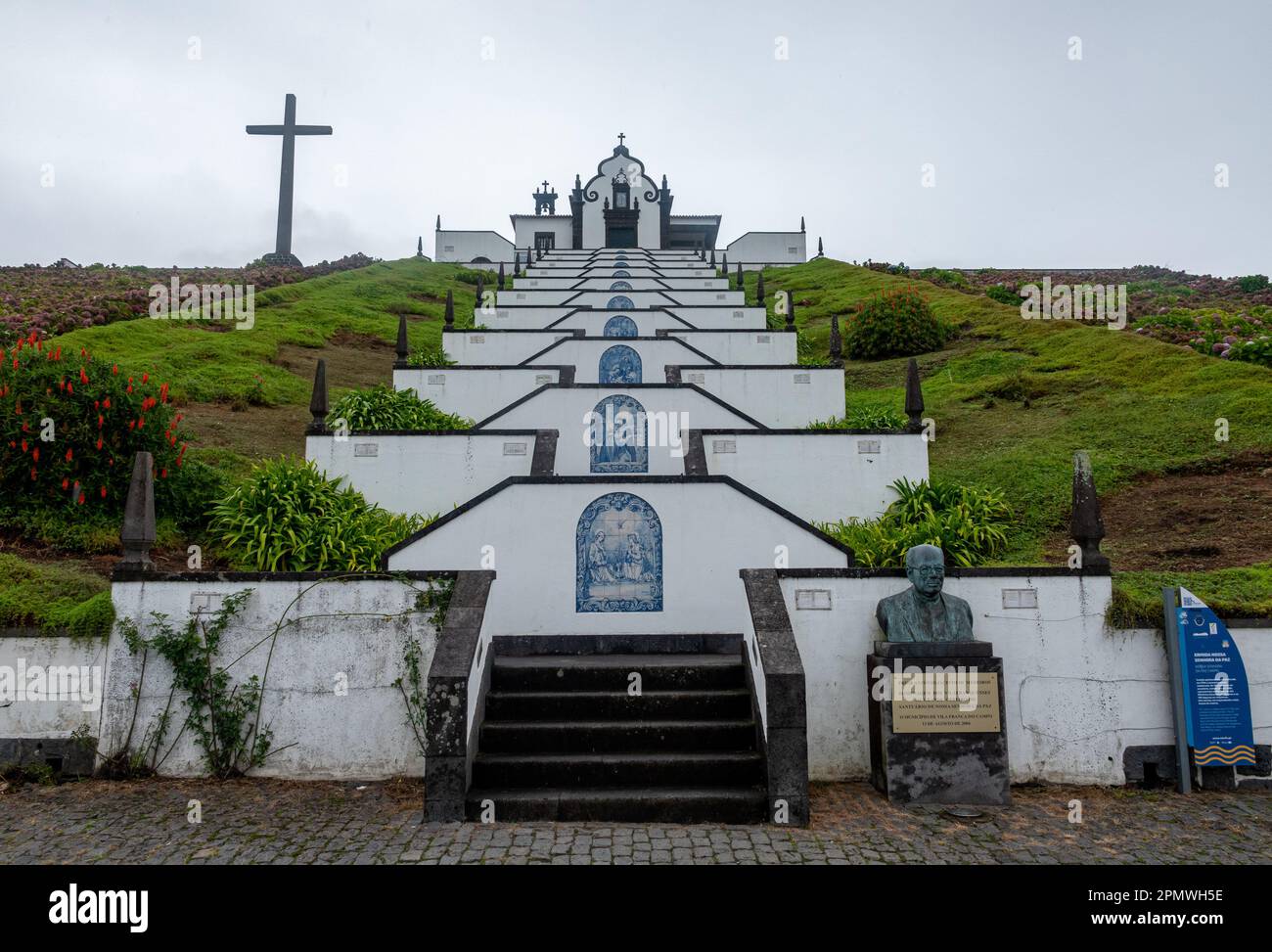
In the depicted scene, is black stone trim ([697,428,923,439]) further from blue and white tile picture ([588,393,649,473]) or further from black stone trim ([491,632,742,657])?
black stone trim ([491,632,742,657])

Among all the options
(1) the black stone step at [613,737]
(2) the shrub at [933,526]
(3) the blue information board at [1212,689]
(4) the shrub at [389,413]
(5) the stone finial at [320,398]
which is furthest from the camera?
(4) the shrub at [389,413]

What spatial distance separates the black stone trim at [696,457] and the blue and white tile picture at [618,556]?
213 centimetres

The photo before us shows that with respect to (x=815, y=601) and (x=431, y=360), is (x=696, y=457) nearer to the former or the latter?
(x=815, y=601)

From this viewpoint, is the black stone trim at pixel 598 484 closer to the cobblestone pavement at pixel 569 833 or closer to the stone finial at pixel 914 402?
the cobblestone pavement at pixel 569 833

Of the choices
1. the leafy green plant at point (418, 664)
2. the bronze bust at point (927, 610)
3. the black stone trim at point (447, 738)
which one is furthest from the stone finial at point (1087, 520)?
the leafy green plant at point (418, 664)

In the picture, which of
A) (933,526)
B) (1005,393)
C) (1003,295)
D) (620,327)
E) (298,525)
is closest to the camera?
(298,525)

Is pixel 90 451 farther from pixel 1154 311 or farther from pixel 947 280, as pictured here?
pixel 947 280

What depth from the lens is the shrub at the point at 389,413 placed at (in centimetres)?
1379

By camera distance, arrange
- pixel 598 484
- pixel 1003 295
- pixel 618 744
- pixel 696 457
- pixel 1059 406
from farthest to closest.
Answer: pixel 1003 295, pixel 1059 406, pixel 696 457, pixel 598 484, pixel 618 744

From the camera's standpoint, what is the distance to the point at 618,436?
13.1 meters

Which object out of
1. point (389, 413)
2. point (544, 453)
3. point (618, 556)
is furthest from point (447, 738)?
point (389, 413)

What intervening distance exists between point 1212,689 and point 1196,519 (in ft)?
20.2

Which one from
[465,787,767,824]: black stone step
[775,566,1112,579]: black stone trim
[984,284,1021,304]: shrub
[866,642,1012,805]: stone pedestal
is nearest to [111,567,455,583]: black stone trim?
[465,787,767,824]: black stone step

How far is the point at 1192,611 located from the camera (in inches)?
286
